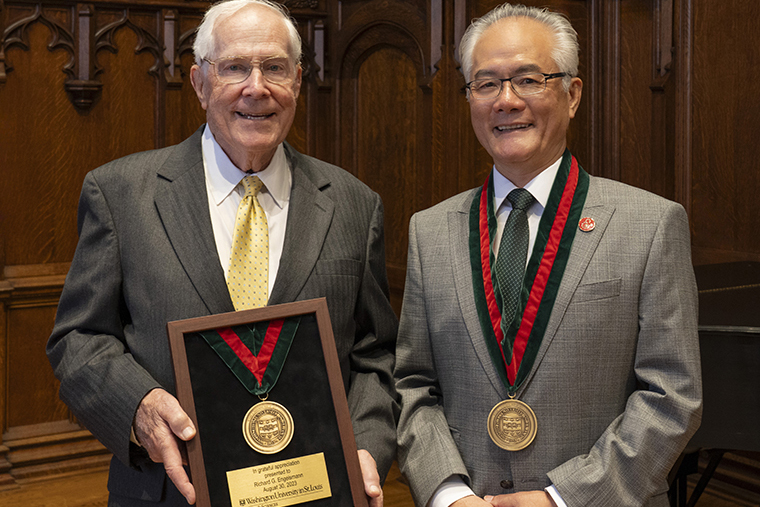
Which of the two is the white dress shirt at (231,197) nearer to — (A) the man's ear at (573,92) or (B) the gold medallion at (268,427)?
(B) the gold medallion at (268,427)

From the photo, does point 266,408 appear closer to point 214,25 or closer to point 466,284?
point 466,284

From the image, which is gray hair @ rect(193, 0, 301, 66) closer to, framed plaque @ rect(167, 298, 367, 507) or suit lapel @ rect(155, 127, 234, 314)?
suit lapel @ rect(155, 127, 234, 314)

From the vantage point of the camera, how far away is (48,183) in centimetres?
418

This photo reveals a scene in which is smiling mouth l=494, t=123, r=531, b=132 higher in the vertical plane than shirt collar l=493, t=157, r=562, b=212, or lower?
higher

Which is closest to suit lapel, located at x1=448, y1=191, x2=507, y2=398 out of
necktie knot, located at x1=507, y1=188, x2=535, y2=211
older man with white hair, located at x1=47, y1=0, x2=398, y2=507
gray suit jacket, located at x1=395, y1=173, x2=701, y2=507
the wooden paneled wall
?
gray suit jacket, located at x1=395, y1=173, x2=701, y2=507

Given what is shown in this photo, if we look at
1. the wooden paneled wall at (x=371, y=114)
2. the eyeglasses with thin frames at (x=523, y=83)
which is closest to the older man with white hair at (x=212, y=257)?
the eyeglasses with thin frames at (x=523, y=83)

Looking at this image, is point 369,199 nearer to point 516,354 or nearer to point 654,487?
point 516,354

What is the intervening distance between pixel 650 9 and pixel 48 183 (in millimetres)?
3202

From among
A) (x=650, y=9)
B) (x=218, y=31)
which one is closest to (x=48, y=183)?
(x=218, y=31)

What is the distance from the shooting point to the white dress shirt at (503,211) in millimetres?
1648

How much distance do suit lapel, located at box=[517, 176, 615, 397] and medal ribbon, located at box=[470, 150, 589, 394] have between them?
1 cm

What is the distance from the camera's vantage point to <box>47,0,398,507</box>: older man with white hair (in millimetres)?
1690

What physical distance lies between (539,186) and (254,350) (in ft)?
2.35

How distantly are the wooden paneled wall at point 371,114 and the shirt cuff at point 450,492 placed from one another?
2.38 metres
